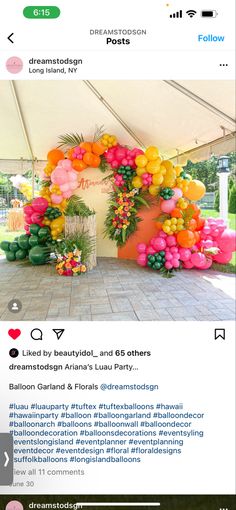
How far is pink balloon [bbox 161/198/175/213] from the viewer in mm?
2906

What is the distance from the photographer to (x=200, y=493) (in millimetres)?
648

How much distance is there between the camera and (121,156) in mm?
3256

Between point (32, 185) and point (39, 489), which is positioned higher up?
point (32, 185)

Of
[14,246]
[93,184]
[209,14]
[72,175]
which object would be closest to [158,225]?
[93,184]

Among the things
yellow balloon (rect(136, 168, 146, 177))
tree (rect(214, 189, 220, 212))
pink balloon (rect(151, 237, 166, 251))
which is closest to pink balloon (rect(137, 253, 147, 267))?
pink balloon (rect(151, 237, 166, 251))

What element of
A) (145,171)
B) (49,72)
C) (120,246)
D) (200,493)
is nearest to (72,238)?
(120,246)

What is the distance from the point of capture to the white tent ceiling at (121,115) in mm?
1083

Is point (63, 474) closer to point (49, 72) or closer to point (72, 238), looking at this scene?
point (49, 72)

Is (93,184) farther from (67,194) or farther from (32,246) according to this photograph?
(32,246)

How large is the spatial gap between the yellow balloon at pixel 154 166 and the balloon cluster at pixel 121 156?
1.06 feet

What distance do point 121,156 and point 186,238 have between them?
136cm

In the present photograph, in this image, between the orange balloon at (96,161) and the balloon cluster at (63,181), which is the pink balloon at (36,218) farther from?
the orange balloon at (96,161)

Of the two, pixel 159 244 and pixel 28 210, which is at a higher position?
pixel 28 210

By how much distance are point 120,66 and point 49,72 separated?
0.18 metres
